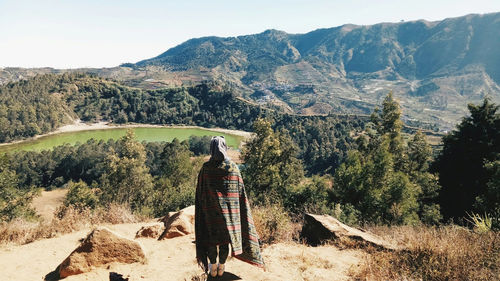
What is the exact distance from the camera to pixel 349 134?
10450 cm

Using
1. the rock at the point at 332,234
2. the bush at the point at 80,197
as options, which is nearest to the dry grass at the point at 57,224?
the rock at the point at 332,234

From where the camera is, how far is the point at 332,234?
6.96 metres

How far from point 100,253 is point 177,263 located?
1.50 m

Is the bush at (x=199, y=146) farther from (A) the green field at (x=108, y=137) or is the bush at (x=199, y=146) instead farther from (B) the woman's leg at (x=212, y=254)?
(B) the woman's leg at (x=212, y=254)

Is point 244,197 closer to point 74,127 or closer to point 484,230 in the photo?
point 484,230

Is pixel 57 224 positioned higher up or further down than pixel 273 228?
higher up

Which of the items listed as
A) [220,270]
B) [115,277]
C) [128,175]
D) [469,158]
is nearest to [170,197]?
[128,175]

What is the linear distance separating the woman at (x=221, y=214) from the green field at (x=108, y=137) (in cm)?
11037

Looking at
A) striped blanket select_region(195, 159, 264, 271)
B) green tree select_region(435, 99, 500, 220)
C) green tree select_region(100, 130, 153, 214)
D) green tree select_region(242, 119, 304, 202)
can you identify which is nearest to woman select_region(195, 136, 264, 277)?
striped blanket select_region(195, 159, 264, 271)

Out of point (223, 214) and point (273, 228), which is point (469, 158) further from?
point (223, 214)

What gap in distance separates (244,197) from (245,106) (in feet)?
537

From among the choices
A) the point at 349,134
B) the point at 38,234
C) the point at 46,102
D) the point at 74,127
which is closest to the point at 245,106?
the point at 349,134

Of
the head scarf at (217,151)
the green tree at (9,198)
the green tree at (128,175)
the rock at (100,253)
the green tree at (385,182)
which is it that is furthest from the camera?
the green tree at (128,175)

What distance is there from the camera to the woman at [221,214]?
4.48m
